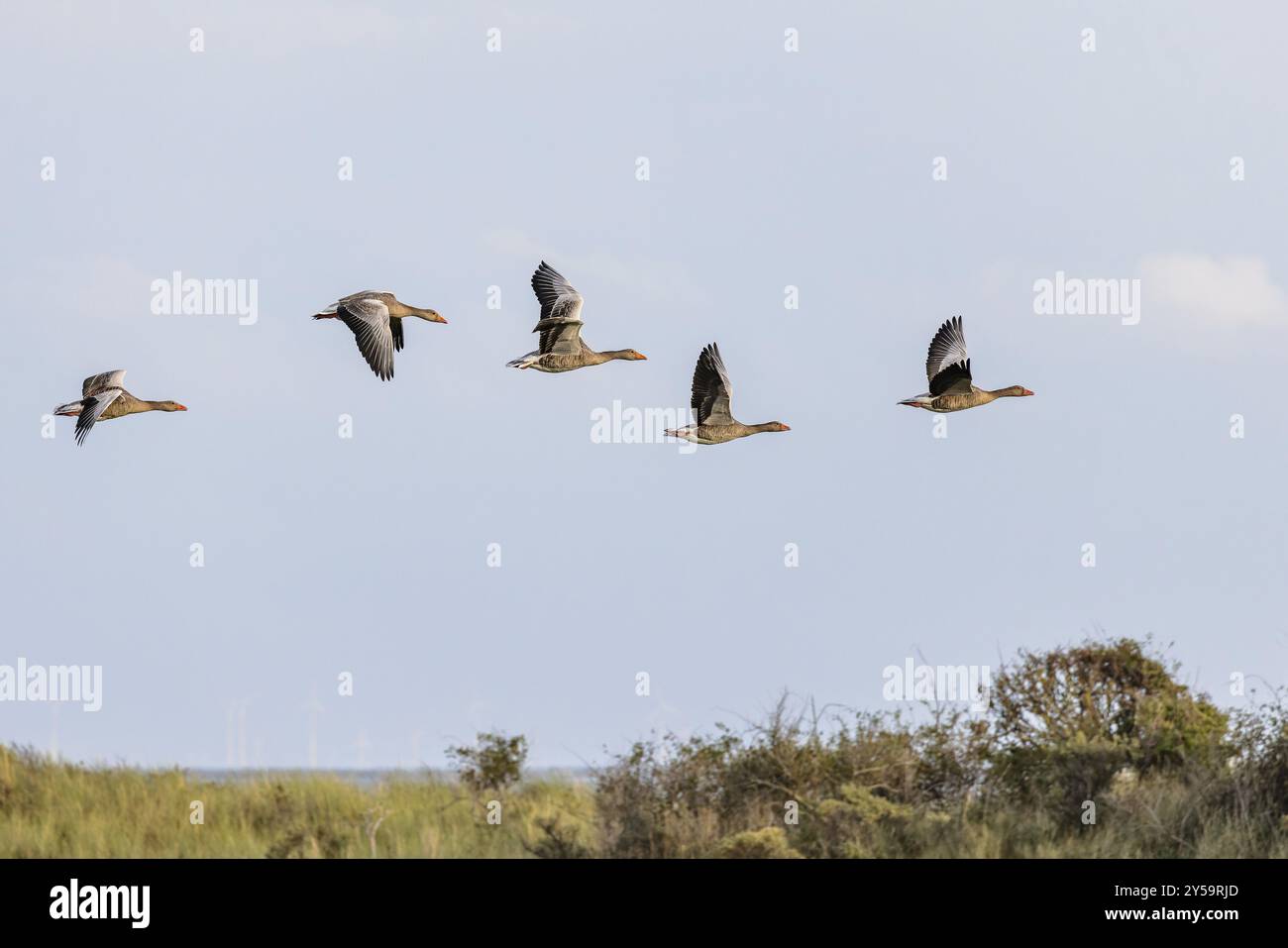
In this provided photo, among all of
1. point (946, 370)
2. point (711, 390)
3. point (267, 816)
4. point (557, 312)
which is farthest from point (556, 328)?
point (267, 816)

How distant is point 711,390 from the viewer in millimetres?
22156

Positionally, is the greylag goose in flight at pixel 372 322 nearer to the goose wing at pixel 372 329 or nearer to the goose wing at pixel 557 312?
the goose wing at pixel 372 329

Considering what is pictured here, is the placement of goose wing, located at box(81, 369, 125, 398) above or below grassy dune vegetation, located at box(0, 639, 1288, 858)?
above

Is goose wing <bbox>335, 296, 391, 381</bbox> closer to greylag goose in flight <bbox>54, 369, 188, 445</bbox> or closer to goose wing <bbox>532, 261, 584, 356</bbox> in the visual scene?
goose wing <bbox>532, 261, 584, 356</bbox>

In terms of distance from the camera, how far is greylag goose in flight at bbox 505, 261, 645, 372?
2267 centimetres

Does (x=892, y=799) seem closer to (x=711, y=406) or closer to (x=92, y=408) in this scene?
(x=711, y=406)

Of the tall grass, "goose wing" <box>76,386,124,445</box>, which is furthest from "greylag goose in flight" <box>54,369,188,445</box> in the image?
the tall grass

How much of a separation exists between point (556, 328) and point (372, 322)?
2295 millimetres

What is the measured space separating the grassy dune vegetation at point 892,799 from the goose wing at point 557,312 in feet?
17.0

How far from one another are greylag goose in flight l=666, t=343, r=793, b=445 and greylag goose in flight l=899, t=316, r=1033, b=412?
7.80 feet

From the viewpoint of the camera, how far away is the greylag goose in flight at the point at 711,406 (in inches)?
857
